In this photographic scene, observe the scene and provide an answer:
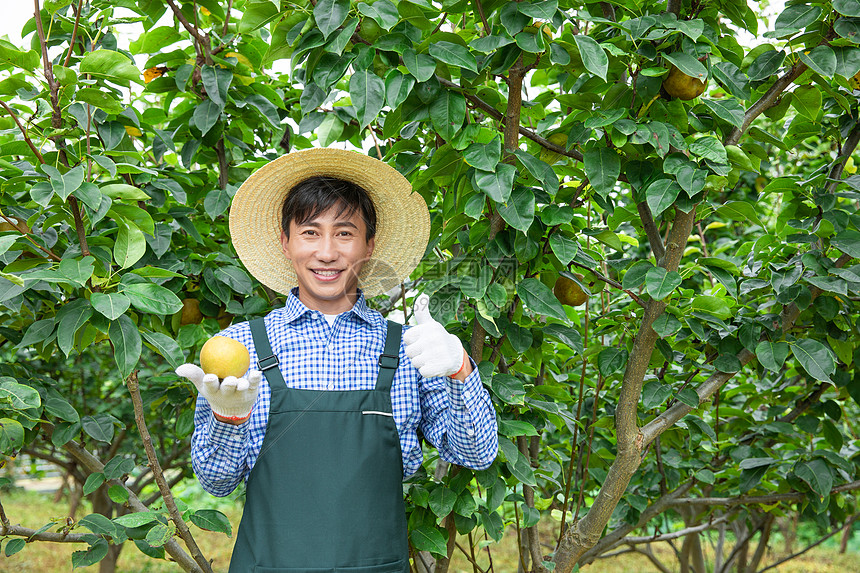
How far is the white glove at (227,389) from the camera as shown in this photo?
124cm

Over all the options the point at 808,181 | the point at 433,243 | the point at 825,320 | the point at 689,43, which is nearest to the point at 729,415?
the point at 825,320

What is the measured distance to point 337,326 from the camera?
62.2 inches

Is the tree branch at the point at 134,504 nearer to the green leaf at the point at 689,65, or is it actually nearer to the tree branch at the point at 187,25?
the tree branch at the point at 187,25

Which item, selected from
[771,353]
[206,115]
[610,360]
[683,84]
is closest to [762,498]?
[771,353]

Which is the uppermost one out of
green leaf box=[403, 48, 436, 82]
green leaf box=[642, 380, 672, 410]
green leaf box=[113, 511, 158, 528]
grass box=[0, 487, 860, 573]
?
green leaf box=[403, 48, 436, 82]

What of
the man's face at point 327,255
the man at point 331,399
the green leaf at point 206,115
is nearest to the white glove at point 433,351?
the man at point 331,399

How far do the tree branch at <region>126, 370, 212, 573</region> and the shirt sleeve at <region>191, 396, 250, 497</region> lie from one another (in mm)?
165

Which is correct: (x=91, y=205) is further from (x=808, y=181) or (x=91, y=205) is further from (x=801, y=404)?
(x=801, y=404)

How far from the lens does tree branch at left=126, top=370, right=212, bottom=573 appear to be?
159cm

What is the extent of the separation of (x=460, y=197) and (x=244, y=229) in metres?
0.54

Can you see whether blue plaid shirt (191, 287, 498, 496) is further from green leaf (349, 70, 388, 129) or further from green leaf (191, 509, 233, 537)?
green leaf (349, 70, 388, 129)

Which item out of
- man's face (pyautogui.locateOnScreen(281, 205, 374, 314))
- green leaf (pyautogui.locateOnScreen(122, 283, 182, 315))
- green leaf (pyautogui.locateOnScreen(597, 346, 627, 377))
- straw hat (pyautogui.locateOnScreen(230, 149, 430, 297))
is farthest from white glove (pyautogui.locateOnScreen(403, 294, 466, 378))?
green leaf (pyautogui.locateOnScreen(597, 346, 627, 377))

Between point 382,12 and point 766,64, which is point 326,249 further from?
point 766,64

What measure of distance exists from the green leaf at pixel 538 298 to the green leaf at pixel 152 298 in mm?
701
